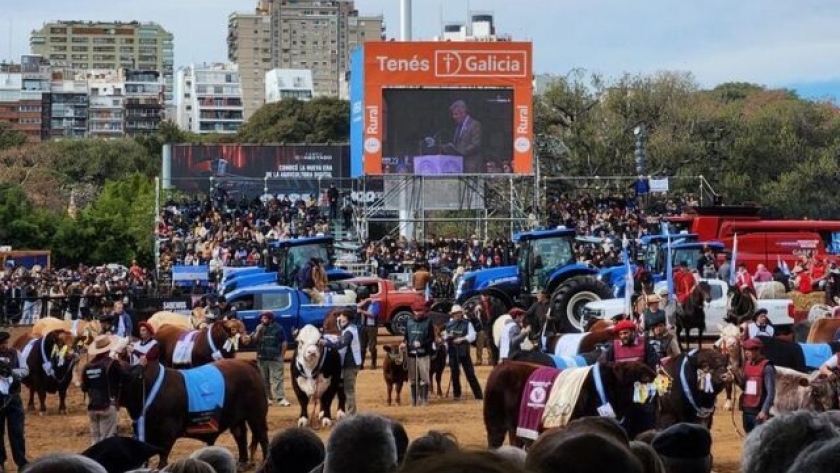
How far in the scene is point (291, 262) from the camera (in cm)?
3541

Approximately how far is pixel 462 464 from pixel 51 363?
777 inches

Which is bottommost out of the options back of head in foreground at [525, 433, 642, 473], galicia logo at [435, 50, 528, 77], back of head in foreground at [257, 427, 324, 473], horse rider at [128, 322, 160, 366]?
horse rider at [128, 322, 160, 366]

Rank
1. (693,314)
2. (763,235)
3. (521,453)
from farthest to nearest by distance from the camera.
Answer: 1. (763,235)
2. (693,314)
3. (521,453)

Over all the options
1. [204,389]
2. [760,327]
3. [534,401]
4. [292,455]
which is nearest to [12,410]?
[204,389]

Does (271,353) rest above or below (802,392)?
below

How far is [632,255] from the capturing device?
39.9m

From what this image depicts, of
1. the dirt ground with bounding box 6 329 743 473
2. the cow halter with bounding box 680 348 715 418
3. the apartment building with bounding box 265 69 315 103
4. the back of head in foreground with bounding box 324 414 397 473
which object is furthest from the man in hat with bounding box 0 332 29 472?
the apartment building with bounding box 265 69 315 103

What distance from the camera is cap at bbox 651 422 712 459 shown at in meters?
6.12

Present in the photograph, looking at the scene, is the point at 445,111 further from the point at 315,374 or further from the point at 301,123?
the point at 301,123

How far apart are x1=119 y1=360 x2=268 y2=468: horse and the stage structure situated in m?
30.4

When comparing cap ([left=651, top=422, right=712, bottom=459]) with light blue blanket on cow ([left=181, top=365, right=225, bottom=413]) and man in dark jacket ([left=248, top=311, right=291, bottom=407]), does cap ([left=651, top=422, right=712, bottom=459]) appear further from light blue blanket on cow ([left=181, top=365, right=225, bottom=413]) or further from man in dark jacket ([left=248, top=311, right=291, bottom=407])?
man in dark jacket ([left=248, top=311, right=291, bottom=407])

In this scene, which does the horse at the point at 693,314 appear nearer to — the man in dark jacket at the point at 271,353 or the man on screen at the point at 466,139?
the man in dark jacket at the point at 271,353

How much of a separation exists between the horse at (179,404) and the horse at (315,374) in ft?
8.47

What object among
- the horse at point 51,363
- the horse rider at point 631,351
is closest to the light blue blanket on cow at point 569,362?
the horse rider at point 631,351
